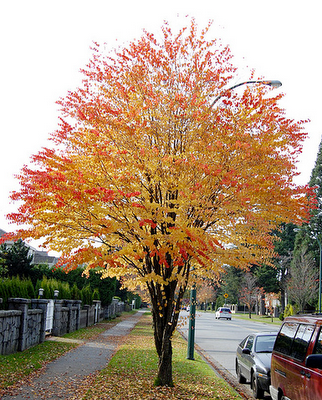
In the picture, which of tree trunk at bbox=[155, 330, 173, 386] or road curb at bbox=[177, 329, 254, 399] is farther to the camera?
road curb at bbox=[177, 329, 254, 399]

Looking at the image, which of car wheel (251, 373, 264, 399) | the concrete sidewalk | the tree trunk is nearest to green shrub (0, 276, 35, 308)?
the concrete sidewalk

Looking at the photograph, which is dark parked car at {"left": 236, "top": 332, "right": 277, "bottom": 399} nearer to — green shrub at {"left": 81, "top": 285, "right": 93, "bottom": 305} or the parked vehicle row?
the parked vehicle row

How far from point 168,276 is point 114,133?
340 centimetres

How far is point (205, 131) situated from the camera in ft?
28.8

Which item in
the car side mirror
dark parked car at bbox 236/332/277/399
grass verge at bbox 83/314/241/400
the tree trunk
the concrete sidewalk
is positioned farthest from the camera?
dark parked car at bbox 236/332/277/399

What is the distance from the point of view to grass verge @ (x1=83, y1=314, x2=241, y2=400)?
859 cm

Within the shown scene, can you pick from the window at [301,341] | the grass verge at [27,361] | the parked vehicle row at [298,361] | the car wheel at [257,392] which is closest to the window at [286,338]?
the parked vehicle row at [298,361]

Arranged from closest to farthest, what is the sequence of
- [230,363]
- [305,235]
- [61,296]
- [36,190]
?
[36,190]
[230,363]
[61,296]
[305,235]

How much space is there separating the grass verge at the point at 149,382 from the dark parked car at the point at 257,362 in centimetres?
64

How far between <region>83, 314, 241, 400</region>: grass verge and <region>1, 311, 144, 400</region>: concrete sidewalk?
35 cm

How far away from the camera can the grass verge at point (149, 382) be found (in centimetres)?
859

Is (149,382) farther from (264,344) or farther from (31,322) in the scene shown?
(31,322)

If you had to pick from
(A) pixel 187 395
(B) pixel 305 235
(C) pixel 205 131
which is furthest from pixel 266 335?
(B) pixel 305 235

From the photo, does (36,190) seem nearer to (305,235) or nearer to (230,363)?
(230,363)
